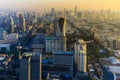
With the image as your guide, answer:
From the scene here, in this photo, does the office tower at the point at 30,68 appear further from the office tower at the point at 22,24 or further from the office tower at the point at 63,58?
the office tower at the point at 22,24

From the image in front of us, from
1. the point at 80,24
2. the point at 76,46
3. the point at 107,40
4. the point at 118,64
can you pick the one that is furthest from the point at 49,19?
the point at 118,64

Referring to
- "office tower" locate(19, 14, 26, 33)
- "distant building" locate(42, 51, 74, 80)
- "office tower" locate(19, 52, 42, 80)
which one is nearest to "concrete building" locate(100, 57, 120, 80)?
"distant building" locate(42, 51, 74, 80)

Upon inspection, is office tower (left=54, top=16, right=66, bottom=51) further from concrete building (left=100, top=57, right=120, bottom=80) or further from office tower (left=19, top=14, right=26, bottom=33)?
office tower (left=19, top=14, right=26, bottom=33)

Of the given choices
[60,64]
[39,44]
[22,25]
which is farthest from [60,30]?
[22,25]

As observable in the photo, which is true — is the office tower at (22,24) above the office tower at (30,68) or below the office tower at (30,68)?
above

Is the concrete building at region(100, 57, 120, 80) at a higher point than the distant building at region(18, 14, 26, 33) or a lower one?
lower

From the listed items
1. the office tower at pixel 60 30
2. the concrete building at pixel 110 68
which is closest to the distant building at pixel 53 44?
the office tower at pixel 60 30

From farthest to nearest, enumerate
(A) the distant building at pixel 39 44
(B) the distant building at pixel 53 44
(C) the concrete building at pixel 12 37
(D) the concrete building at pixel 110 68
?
(C) the concrete building at pixel 12 37 < (B) the distant building at pixel 53 44 < (A) the distant building at pixel 39 44 < (D) the concrete building at pixel 110 68

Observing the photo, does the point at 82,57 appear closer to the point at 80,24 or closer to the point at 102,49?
the point at 102,49

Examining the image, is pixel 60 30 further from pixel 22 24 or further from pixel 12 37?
pixel 22 24
